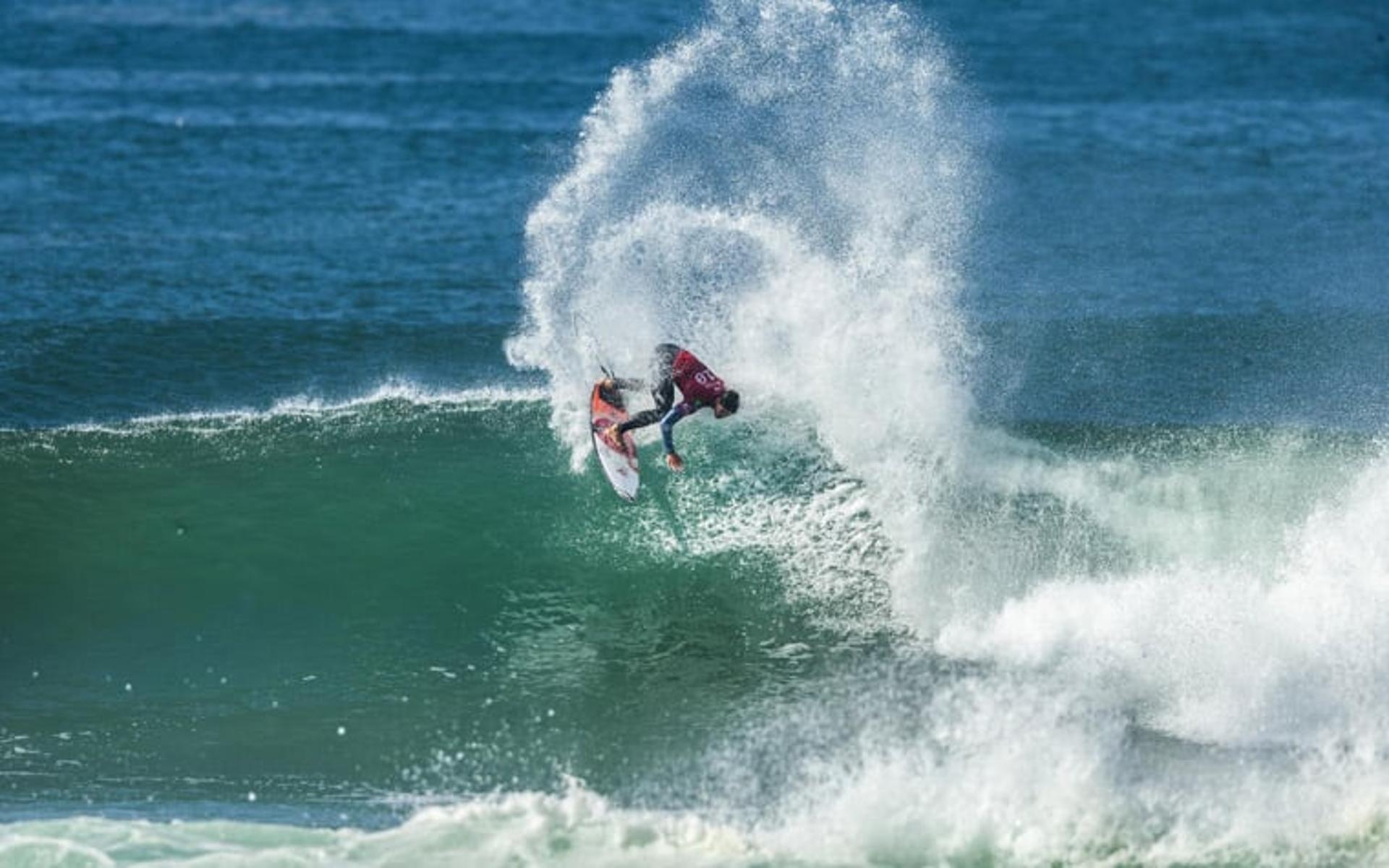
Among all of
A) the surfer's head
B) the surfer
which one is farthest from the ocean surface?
the surfer's head

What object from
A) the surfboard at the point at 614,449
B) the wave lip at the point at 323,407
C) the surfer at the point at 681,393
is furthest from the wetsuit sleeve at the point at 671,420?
the wave lip at the point at 323,407

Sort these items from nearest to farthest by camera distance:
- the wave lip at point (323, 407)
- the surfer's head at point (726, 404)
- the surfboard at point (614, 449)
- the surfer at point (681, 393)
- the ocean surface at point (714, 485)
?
1. the ocean surface at point (714, 485)
2. the surfer's head at point (726, 404)
3. the surfer at point (681, 393)
4. the surfboard at point (614, 449)
5. the wave lip at point (323, 407)

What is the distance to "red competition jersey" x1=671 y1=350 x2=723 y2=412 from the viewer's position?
21.4 m

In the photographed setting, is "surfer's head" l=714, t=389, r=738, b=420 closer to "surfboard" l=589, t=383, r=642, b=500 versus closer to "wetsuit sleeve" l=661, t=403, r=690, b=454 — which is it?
"wetsuit sleeve" l=661, t=403, r=690, b=454

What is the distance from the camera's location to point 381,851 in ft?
54.9

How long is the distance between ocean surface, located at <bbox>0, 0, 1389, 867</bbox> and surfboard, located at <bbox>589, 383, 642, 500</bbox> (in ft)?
1.55

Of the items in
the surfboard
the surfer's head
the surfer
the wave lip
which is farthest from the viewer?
the wave lip

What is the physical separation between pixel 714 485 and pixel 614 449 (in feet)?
4.24

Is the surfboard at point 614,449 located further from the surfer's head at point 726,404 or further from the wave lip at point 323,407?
the wave lip at point 323,407

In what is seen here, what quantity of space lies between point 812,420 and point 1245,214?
52.1ft

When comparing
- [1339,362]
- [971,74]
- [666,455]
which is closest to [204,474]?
[666,455]

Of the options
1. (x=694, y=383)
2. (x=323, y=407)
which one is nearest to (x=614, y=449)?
A: (x=694, y=383)

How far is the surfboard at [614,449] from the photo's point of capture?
22.4 m

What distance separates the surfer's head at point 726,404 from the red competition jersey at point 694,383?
0.19ft
